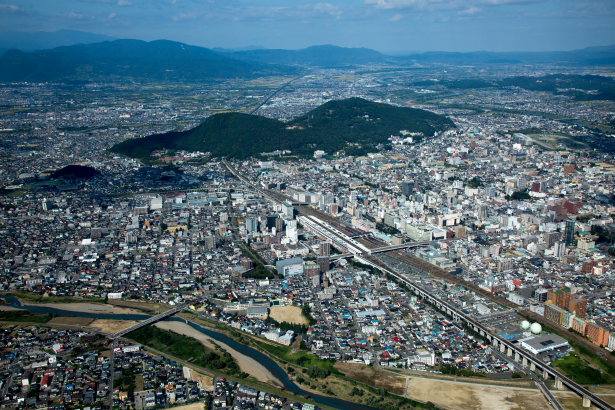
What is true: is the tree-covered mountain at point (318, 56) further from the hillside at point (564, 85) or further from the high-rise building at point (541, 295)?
the high-rise building at point (541, 295)

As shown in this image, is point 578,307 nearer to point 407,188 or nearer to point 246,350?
point 246,350

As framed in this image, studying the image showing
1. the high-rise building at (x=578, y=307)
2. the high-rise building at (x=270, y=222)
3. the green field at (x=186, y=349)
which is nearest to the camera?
the green field at (x=186, y=349)

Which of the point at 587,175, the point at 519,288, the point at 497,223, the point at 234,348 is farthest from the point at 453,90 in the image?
the point at 234,348

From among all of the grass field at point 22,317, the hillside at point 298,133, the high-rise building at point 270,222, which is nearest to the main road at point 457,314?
the high-rise building at point 270,222

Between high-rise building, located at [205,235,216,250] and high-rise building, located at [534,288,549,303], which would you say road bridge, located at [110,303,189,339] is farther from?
high-rise building, located at [534,288,549,303]

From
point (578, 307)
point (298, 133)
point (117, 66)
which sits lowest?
point (578, 307)

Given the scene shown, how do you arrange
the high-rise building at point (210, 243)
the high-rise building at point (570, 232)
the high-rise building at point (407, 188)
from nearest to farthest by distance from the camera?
the high-rise building at point (570, 232), the high-rise building at point (210, 243), the high-rise building at point (407, 188)

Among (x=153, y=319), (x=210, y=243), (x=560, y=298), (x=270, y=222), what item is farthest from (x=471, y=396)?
(x=270, y=222)
